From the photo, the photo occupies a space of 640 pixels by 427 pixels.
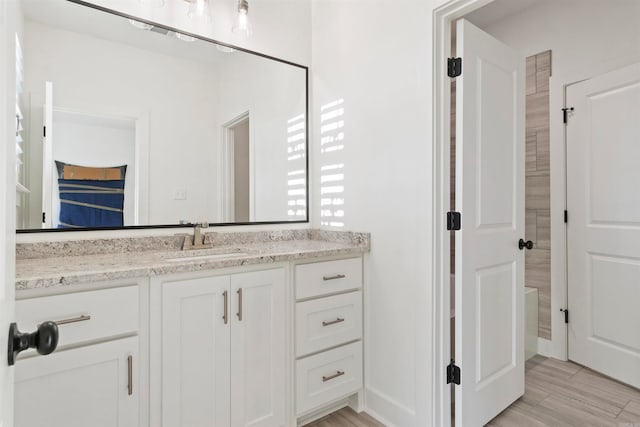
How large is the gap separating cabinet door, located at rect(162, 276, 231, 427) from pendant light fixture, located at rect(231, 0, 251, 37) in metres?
1.45

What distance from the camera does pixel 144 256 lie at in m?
1.64

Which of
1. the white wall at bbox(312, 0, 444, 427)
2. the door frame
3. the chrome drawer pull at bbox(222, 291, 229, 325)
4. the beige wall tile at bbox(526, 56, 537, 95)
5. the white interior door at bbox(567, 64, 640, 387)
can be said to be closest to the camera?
the chrome drawer pull at bbox(222, 291, 229, 325)

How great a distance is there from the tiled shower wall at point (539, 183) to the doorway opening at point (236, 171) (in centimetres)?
157

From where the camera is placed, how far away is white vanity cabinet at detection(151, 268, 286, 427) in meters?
1.38

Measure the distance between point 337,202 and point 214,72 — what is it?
1056 millimetres

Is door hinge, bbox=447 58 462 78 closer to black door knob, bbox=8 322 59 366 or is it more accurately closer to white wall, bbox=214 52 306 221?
white wall, bbox=214 52 306 221

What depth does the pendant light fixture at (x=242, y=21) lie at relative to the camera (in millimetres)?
2023

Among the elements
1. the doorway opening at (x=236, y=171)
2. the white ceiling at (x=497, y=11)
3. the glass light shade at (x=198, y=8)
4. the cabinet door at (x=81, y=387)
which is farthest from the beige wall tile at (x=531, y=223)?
the cabinet door at (x=81, y=387)

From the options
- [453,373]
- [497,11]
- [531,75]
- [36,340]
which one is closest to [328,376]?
[453,373]

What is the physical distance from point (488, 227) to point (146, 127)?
1.85 meters

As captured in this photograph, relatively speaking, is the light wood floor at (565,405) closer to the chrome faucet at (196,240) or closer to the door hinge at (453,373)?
the door hinge at (453,373)

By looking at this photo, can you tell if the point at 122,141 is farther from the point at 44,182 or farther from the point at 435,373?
the point at 435,373

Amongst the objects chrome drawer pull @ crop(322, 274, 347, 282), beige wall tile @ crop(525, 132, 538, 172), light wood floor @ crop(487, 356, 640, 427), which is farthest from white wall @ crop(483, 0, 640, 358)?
chrome drawer pull @ crop(322, 274, 347, 282)

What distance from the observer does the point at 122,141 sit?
1793 mm
